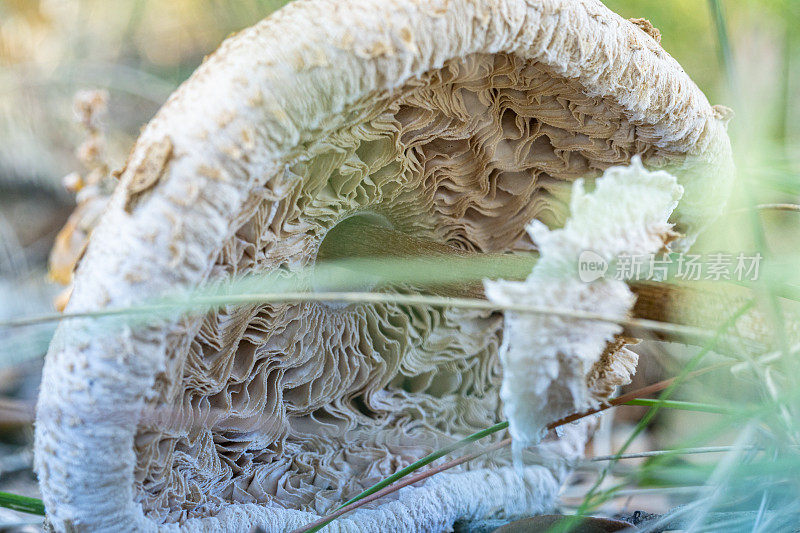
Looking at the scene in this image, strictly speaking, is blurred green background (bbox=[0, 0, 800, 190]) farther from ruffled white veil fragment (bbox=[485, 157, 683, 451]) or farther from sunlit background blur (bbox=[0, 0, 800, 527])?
ruffled white veil fragment (bbox=[485, 157, 683, 451])

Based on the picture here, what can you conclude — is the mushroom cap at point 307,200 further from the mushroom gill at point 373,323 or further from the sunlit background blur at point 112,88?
the sunlit background blur at point 112,88

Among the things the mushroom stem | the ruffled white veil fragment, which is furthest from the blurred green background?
the ruffled white veil fragment

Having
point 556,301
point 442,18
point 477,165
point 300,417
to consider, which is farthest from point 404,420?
point 442,18

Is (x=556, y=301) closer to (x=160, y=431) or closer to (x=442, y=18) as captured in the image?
(x=442, y=18)

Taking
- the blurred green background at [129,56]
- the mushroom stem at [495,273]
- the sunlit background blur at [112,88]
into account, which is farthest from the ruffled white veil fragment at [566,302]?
the blurred green background at [129,56]

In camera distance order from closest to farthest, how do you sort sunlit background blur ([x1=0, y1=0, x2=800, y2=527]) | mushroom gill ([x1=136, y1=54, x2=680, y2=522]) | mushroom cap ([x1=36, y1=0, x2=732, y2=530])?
mushroom cap ([x1=36, y1=0, x2=732, y2=530]) → mushroom gill ([x1=136, y1=54, x2=680, y2=522]) → sunlit background blur ([x1=0, y1=0, x2=800, y2=527])

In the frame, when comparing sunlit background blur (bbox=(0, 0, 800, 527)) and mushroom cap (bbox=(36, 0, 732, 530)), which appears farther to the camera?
sunlit background blur (bbox=(0, 0, 800, 527))

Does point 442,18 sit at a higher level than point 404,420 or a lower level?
higher
